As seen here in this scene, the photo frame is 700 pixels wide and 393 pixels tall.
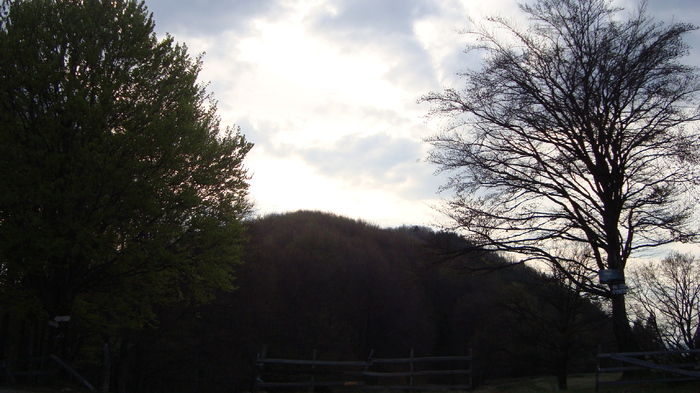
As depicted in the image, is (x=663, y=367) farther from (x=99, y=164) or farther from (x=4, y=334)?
(x=4, y=334)

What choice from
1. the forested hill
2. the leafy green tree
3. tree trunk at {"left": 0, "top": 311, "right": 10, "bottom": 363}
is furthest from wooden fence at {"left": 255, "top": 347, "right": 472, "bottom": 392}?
tree trunk at {"left": 0, "top": 311, "right": 10, "bottom": 363}

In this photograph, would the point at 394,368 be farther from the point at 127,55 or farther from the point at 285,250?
the point at 127,55

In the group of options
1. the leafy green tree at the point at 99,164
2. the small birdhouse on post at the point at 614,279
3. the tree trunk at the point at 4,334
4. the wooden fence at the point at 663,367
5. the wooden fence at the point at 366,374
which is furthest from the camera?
the wooden fence at the point at 366,374

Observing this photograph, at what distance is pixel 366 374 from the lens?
739 inches

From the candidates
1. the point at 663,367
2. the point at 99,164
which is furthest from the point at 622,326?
the point at 99,164

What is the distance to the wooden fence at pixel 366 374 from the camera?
18.0m

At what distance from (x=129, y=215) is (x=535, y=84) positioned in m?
10.8

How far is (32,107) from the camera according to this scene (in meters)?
12.9

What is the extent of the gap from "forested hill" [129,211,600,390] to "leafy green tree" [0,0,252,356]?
660cm

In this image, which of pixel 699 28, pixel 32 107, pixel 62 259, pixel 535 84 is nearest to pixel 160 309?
pixel 62 259

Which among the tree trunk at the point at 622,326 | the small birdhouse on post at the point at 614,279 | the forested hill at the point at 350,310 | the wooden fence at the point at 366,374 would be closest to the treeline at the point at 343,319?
the forested hill at the point at 350,310

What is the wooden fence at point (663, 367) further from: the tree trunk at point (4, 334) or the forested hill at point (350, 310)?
the tree trunk at point (4, 334)

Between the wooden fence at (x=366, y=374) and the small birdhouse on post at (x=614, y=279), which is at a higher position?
the small birdhouse on post at (x=614, y=279)

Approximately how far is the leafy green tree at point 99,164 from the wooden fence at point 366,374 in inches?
180
